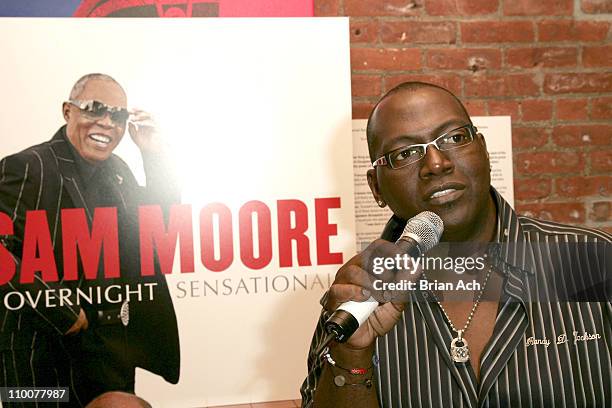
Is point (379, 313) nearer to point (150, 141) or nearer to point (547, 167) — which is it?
point (150, 141)

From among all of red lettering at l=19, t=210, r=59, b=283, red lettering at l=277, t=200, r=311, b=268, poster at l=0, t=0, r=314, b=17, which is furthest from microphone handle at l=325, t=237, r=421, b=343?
poster at l=0, t=0, r=314, b=17

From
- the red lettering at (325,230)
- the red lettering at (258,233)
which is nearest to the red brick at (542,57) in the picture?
the red lettering at (325,230)

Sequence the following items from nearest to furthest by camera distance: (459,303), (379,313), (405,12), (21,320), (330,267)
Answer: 1. (379,313)
2. (459,303)
3. (21,320)
4. (330,267)
5. (405,12)

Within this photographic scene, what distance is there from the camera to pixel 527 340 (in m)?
1.12

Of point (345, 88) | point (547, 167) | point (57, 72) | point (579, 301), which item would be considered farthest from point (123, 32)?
point (547, 167)

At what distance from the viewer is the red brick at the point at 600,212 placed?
8.72 ft

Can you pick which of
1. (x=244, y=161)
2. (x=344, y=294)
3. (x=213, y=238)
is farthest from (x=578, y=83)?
(x=344, y=294)

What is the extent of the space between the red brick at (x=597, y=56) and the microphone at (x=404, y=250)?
1.86 metres

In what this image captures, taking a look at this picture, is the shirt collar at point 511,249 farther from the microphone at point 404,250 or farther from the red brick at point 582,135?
the red brick at point 582,135

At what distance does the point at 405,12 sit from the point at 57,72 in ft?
4.23

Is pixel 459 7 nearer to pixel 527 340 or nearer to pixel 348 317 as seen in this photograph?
pixel 527 340

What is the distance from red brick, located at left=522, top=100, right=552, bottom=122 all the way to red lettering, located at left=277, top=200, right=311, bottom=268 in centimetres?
108

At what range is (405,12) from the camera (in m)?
2.51

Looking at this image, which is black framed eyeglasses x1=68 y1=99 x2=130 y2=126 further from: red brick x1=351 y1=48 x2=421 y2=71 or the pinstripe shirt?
the pinstripe shirt
